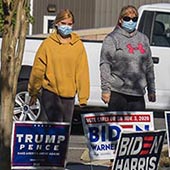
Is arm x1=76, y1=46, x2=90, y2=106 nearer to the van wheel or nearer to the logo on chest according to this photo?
the logo on chest

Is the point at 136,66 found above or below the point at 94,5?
above

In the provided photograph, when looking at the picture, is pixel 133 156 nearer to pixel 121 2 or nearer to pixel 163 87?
pixel 163 87

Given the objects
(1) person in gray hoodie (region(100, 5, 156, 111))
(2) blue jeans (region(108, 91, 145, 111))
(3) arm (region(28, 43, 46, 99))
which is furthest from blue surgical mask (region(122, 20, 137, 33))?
(3) arm (region(28, 43, 46, 99))

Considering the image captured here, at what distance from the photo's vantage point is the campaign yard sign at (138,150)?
24.4 feet

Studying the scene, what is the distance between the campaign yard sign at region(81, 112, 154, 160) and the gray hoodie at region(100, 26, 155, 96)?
459mm

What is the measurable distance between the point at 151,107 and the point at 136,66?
3.74 metres

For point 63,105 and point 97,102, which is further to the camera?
point 97,102

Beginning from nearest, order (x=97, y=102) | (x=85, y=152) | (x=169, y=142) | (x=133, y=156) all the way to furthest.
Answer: (x=133, y=156) < (x=169, y=142) < (x=85, y=152) < (x=97, y=102)

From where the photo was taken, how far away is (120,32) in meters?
9.31

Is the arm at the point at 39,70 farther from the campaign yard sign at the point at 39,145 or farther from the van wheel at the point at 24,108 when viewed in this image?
the van wheel at the point at 24,108

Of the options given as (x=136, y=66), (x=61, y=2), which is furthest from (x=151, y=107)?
(x=61, y=2)

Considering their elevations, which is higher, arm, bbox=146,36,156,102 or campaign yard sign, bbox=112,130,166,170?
arm, bbox=146,36,156,102

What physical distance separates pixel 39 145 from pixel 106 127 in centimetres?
91

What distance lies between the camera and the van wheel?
40.7 feet
